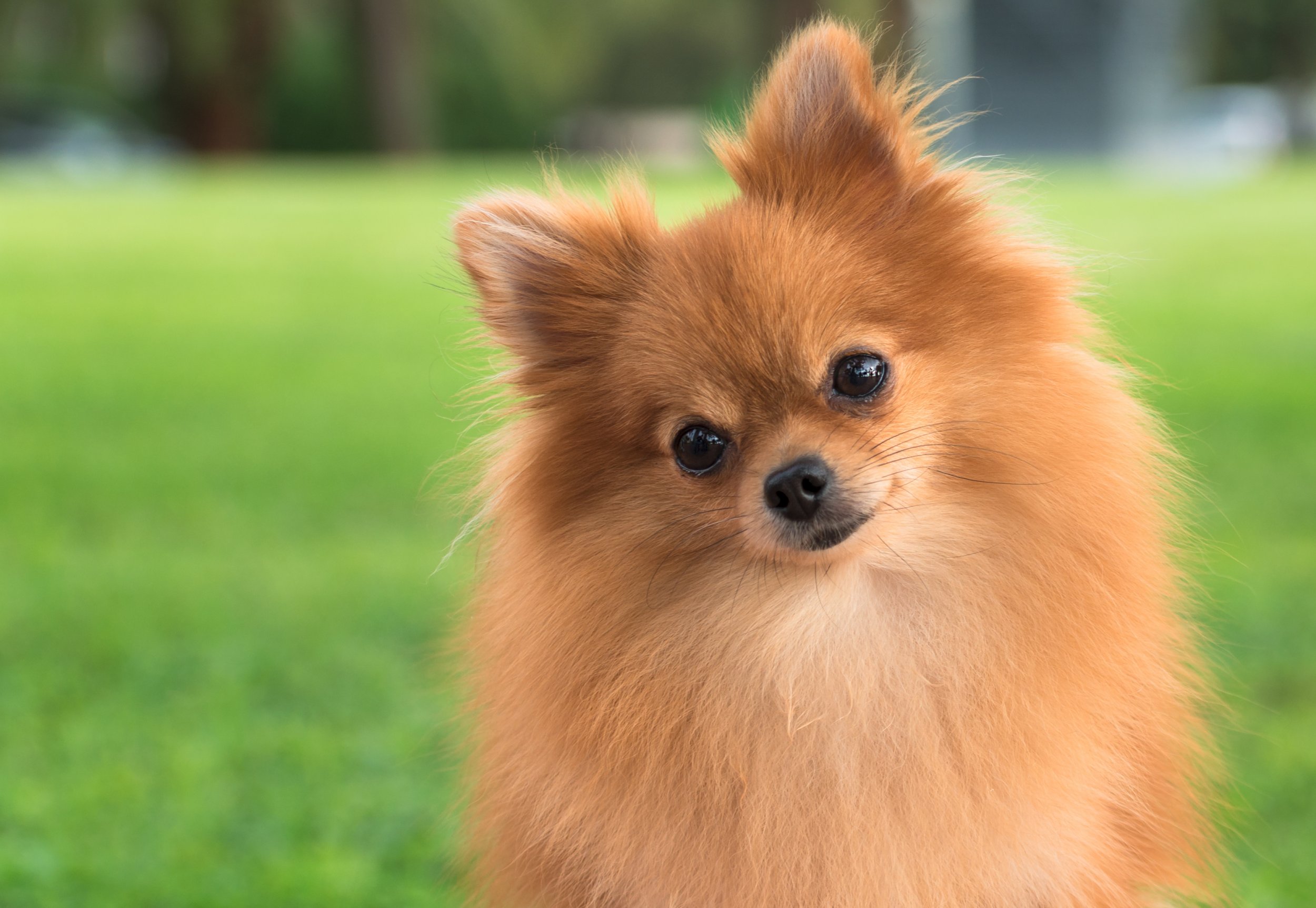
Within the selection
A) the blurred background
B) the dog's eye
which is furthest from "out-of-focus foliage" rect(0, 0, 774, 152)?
the dog's eye

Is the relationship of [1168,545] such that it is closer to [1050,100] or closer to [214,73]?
[1050,100]

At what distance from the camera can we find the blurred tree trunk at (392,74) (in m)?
23.7

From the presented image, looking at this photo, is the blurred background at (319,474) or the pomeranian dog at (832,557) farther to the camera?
the blurred background at (319,474)

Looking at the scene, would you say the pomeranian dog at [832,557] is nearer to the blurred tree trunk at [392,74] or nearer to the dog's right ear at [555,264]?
the dog's right ear at [555,264]

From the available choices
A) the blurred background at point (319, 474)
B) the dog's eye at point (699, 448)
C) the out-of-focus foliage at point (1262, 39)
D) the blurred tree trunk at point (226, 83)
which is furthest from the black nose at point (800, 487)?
the out-of-focus foliage at point (1262, 39)

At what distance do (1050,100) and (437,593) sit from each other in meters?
20.6

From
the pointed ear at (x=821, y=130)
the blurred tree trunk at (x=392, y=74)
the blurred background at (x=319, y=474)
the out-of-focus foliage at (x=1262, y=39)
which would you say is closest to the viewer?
the pointed ear at (x=821, y=130)

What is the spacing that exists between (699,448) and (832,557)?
0.31m

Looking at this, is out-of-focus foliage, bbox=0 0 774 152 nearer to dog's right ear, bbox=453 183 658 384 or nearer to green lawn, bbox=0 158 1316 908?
green lawn, bbox=0 158 1316 908

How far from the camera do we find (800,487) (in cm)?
218

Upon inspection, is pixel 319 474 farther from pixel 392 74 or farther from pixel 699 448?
pixel 392 74

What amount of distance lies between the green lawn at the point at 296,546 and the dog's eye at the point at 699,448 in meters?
0.61

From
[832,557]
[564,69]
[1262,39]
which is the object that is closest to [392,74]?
[564,69]

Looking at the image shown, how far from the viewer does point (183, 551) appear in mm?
6055
